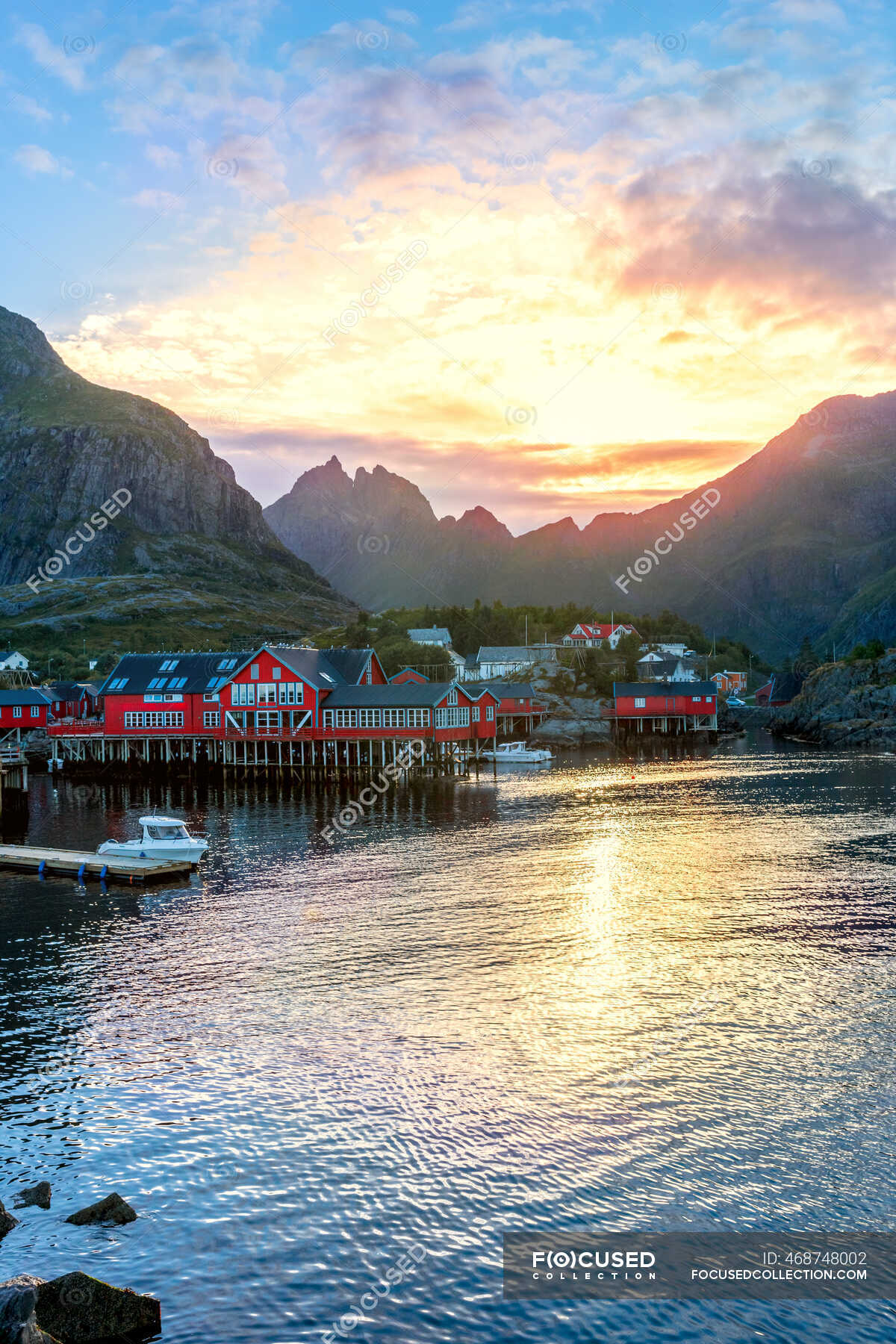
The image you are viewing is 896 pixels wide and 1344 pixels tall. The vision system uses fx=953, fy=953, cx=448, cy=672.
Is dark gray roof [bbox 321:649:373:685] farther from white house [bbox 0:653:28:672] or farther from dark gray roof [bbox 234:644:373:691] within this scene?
white house [bbox 0:653:28:672]

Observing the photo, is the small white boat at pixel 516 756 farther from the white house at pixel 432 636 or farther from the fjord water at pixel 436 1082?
the white house at pixel 432 636

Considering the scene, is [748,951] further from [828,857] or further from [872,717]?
[872,717]

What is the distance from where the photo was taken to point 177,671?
104 metres

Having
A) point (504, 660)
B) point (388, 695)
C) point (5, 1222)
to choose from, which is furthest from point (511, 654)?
point (5, 1222)

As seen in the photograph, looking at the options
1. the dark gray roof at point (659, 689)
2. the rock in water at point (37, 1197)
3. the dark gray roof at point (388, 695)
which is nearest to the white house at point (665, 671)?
the dark gray roof at point (659, 689)

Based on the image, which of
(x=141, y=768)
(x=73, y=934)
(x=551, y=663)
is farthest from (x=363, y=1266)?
(x=551, y=663)

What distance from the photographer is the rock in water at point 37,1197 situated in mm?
18359

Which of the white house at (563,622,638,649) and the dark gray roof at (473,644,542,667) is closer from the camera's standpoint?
the dark gray roof at (473,644,542,667)

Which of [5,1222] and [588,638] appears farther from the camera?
[588,638]

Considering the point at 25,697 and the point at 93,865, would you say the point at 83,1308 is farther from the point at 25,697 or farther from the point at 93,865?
the point at 25,697

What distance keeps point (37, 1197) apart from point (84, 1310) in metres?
4.69

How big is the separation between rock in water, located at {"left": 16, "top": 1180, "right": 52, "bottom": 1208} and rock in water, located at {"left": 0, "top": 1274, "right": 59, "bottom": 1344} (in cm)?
462

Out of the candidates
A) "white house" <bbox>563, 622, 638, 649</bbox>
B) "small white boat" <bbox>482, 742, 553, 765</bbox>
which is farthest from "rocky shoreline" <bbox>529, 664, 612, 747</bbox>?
"white house" <bbox>563, 622, 638, 649</bbox>

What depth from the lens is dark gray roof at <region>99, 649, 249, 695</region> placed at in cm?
10094
